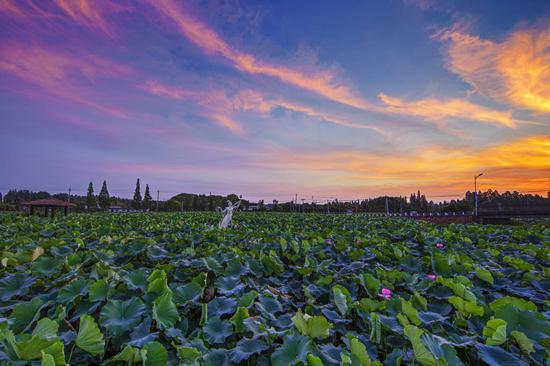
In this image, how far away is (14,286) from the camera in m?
1.93

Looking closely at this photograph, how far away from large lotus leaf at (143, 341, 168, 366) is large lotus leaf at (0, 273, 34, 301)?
4.61 ft

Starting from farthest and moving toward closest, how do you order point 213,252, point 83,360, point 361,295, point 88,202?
point 88,202 < point 213,252 < point 361,295 < point 83,360

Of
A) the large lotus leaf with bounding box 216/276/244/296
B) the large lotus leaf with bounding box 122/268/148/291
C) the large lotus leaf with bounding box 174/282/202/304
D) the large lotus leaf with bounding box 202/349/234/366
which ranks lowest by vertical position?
the large lotus leaf with bounding box 202/349/234/366

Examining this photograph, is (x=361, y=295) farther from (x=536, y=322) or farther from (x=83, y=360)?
(x=83, y=360)

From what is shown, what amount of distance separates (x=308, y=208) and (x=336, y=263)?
52.2 metres

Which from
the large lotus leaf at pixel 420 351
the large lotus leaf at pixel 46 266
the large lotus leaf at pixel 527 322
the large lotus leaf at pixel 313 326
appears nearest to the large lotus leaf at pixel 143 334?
the large lotus leaf at pixel 313 326

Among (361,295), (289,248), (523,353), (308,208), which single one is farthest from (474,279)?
(308,208)

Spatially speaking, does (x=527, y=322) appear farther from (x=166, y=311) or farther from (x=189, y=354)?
(x=166, y=311)

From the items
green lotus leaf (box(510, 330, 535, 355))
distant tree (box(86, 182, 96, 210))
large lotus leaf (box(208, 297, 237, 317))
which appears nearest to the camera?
green lotus leaf (box(510, 330, 535, 355))

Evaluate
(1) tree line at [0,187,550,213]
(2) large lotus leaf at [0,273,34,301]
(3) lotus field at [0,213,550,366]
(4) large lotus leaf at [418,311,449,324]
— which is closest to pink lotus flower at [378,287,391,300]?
(3) lotus field at [0,213,550,366]

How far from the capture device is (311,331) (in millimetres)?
1264

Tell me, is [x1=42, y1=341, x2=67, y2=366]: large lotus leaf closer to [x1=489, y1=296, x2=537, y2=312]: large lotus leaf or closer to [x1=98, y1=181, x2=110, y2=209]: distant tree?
[x1=489, y1=296, x2=537, y2=312]: large lotus leaf

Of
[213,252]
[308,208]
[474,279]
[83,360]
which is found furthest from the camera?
[308,208]

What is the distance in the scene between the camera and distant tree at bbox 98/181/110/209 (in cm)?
6806
